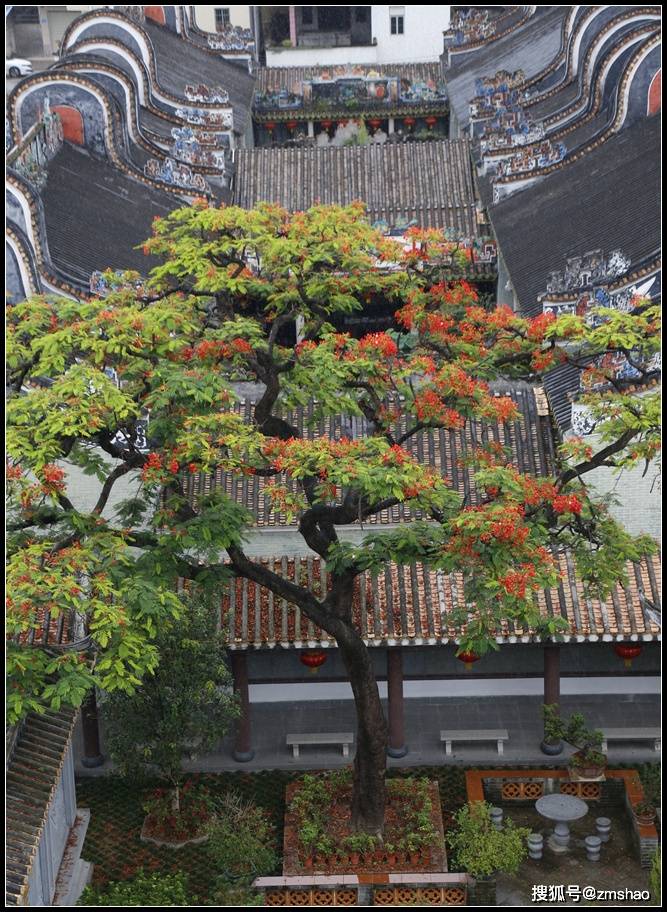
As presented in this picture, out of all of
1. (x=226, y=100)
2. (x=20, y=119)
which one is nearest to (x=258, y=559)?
(x=20, y=119)

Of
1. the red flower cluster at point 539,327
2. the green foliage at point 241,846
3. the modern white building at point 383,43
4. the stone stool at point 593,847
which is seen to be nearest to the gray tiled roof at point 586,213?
the red flower cluster at point 539,327

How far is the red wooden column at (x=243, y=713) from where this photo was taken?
2623 cm

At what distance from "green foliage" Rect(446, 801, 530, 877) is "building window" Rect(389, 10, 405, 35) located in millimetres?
53081

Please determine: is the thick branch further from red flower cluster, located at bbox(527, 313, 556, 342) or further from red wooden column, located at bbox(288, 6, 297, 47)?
red wooden column, located at bbox(288, 6, 297, 47)

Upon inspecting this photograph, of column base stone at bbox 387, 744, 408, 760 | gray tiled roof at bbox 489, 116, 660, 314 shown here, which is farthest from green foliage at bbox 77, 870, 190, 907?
gray tiled roof at bbox 489, 116, 660, 314

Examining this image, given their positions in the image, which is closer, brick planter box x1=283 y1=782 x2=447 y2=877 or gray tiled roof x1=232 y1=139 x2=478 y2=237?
brick planter box x1=283 y1=782 x2=447 y2=877

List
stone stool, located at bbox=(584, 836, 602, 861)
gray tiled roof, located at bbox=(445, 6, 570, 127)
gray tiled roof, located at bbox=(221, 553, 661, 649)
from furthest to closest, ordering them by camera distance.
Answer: gray tiled roof, located at bbox=(445, 6, 570, 127) → gray tiled roof, located at bbox=(221, 553, 661, 649) → stone stool, located at bbox=(584, 836, 602, 861)

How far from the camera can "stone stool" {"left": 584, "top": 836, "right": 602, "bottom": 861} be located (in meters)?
23.3

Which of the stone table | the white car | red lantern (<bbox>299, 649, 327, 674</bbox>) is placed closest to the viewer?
the stone table

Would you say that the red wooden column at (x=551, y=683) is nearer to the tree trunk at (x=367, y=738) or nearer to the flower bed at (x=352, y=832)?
the flower bed at (x=352, y=832)

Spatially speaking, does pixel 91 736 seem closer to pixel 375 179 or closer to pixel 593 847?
pixel 593 847

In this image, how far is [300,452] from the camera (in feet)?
63.1

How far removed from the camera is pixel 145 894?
21516mm

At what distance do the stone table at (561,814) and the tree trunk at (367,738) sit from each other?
9.57 ft
